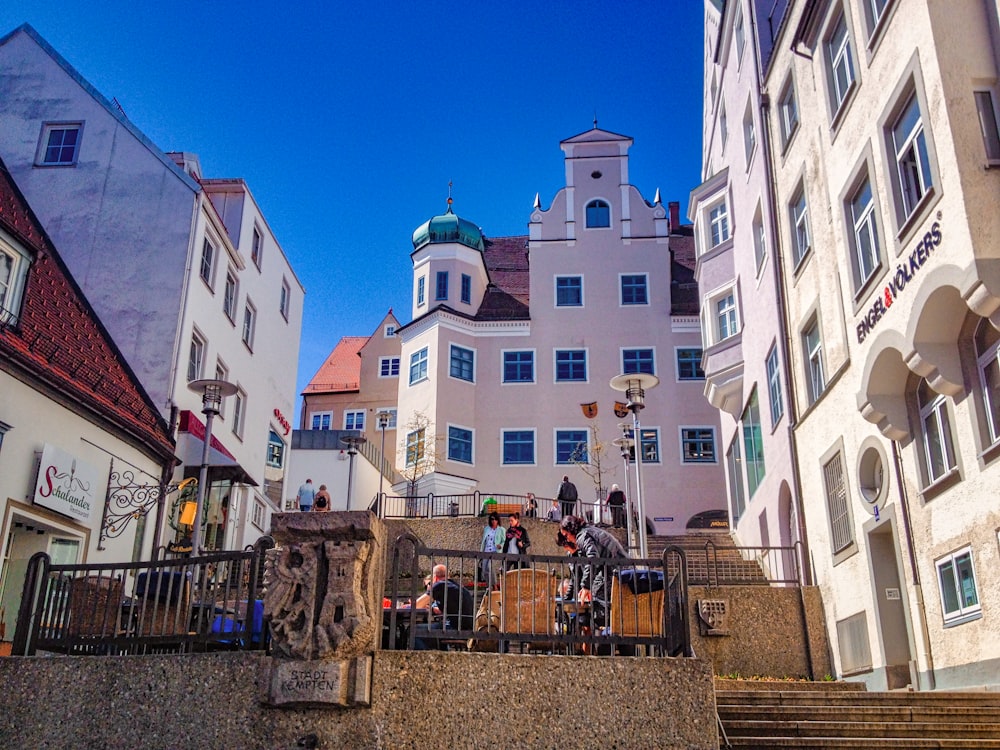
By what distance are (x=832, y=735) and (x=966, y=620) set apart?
13.7 ft

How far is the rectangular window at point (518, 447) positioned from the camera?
42.2 m

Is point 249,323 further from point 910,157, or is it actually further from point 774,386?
point 910,157

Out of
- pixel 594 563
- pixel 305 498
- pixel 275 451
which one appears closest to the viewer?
pixel 594 563

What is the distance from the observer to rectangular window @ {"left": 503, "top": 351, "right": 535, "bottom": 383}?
1718 inches

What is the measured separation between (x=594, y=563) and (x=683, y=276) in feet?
123

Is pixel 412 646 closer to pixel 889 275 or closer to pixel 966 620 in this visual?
pixel 966 620

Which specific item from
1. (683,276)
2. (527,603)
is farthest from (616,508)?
(527,603)

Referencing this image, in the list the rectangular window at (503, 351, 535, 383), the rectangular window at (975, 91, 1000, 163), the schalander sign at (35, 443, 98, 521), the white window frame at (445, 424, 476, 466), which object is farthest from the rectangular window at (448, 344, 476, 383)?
the rectangular window at (975, 91, 1000, 163)

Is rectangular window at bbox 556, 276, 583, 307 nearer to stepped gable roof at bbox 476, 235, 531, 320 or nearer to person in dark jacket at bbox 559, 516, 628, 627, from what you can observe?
stepped gable roof at bbox 476, 235, 531, 320

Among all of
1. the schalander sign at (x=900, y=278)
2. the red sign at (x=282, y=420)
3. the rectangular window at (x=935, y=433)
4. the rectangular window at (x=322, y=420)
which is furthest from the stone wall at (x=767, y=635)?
the rectangular window at (x=322, y=420)

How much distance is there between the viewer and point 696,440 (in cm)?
4144

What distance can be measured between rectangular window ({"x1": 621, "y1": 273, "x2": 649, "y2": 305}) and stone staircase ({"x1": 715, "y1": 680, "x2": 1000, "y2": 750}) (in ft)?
108

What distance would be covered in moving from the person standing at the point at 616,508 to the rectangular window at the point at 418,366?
13.4 metres

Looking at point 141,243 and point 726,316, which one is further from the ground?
point 726,316
